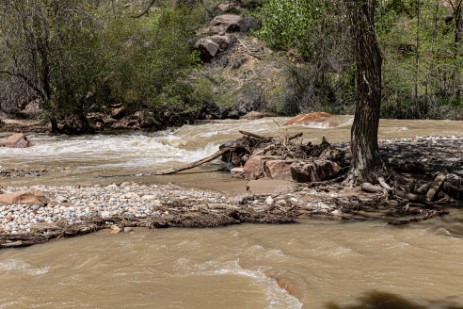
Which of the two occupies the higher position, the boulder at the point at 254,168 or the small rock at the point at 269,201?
the boulder at the point at 254,168

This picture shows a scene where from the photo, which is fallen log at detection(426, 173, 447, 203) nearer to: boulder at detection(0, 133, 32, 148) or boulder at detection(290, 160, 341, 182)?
boulder at detection(290, 160, 341, 182)

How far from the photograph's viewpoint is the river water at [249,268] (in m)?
3.83

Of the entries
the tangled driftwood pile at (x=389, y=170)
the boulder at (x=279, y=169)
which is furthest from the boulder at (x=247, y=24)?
the boulder at (x=279, y=169)

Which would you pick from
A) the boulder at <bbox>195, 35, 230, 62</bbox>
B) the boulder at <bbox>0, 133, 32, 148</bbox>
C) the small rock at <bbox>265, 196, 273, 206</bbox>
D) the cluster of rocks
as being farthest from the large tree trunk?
the boulder at <bbox>195, 35, 230, 62</bbox>

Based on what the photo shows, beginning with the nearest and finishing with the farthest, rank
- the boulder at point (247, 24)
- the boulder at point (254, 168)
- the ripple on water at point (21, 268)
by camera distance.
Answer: the ripple on water at point (21, 268) → the boulder at point (254, 168) → the boulder at point (247, 24)

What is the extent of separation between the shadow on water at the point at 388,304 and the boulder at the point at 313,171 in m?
4.83

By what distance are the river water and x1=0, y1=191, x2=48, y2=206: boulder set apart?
1.72 m

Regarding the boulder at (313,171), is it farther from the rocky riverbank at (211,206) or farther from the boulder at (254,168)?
the boulder at (254,168)

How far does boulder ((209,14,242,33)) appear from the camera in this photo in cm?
3459

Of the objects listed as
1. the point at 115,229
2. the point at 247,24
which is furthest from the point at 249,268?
the point at 247,24

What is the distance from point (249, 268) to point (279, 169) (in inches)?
178

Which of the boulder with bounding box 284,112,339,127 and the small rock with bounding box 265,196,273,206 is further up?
the boulder with bounding box 284,112,339,127

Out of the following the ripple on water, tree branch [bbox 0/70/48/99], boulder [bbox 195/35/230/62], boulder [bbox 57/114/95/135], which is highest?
boulder [bbox 195/35/230/62]

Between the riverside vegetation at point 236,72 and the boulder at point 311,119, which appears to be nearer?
the riverside vegetation at point 236,72
